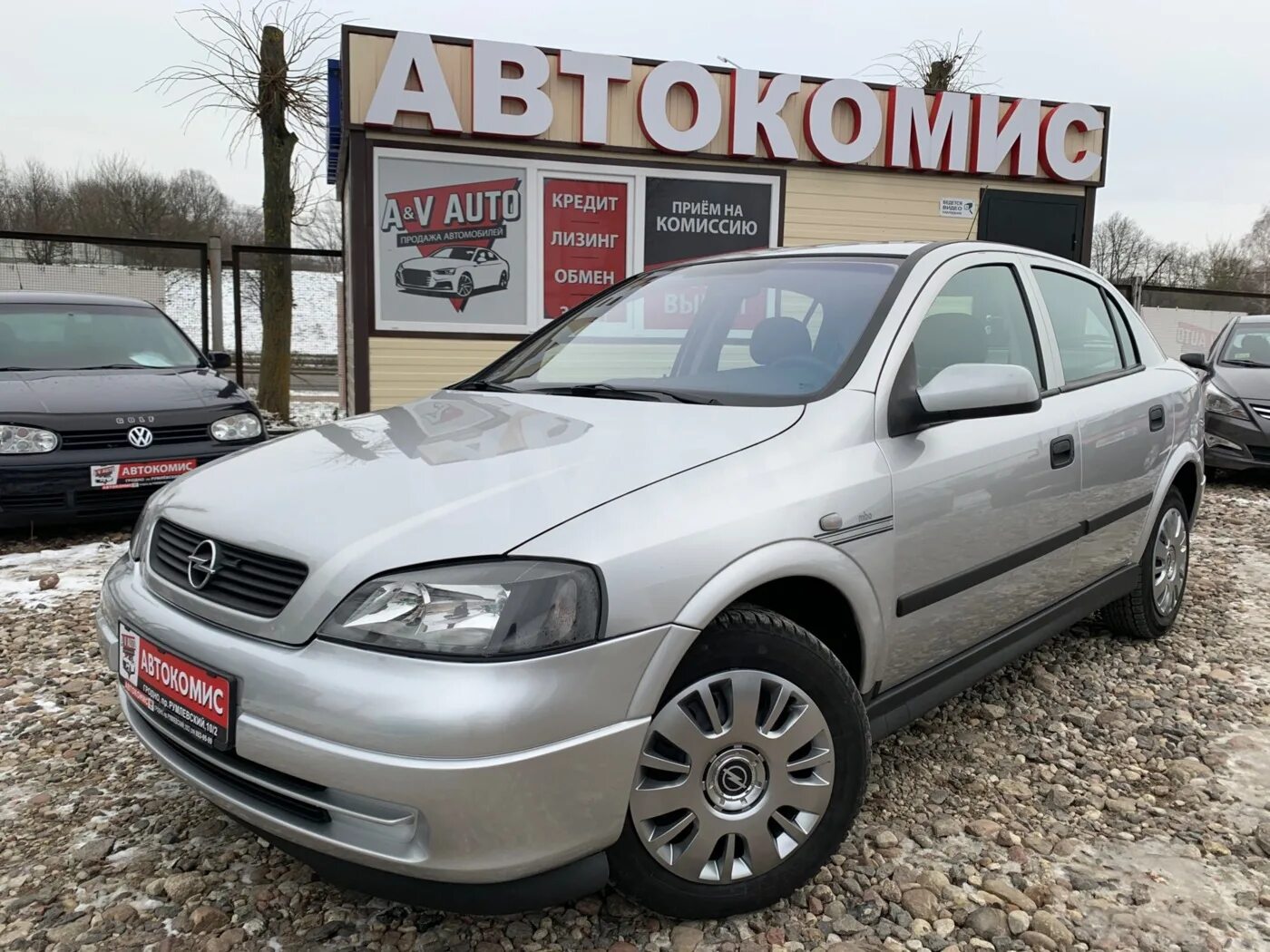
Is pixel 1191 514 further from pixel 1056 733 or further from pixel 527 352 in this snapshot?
pixel 527 352

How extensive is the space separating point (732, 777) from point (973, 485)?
1.11m

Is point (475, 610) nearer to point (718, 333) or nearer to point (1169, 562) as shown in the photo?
point (718, 333)

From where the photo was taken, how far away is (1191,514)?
4.29 metres

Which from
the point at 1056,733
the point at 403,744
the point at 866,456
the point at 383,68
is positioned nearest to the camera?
the point at 403,744

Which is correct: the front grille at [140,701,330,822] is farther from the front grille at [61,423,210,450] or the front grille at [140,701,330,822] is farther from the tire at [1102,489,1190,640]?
the front grille at [61,423,210,450]

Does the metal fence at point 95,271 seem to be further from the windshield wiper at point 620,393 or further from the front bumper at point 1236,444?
the front bumper at point 1236,444

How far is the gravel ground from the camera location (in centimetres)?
209

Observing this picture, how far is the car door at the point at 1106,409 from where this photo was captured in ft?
10.6

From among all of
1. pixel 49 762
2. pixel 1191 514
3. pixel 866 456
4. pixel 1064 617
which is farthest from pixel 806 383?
pixel 1191 514

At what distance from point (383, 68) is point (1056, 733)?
23.9 ft

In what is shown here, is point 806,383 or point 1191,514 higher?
point 806,383

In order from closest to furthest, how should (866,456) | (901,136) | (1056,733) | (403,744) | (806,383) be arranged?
(403,744) → (866,456) → (806,383) → (1056,733) → (901,136)

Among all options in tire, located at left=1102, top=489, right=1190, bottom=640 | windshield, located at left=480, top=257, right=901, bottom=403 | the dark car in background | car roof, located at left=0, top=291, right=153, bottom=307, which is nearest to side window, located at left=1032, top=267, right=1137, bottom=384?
tire, located at left=1102, top=489, right=1190, bottom=640

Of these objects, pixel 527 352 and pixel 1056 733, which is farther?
pixel 527 352
